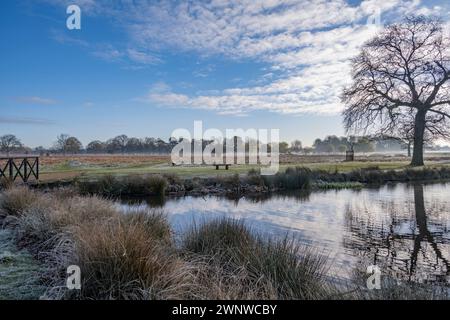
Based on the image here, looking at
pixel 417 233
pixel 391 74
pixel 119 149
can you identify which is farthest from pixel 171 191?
pixel 119 149

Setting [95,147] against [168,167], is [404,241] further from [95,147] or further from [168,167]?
[95,147]

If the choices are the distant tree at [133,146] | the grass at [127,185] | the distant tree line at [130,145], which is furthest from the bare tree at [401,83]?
the distant tree at [133,146]

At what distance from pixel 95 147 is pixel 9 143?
103 feet

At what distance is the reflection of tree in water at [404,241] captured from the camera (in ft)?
19.4

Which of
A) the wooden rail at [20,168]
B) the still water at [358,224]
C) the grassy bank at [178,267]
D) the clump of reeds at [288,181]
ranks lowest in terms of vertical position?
the still water at [358,224]

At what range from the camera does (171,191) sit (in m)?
18.5

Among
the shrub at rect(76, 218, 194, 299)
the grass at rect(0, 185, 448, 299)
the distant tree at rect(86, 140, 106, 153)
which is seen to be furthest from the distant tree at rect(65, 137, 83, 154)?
the shrub at rect(76, 218, 194, 299)

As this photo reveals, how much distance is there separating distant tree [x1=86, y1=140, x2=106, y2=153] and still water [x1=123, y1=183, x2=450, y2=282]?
3424 inches

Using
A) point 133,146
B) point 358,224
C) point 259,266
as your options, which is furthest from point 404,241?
point 133,146

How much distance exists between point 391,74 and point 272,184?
14359 millimetres

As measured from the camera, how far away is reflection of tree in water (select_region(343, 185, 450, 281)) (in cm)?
591

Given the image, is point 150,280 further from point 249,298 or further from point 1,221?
point 1,221

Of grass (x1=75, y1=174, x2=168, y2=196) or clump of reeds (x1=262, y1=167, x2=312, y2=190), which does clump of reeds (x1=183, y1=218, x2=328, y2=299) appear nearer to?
grass (x1=75, y1=174, x2=168, y2=196)

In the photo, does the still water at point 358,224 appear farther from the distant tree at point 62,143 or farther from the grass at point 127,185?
the distant tree at point 62,143
